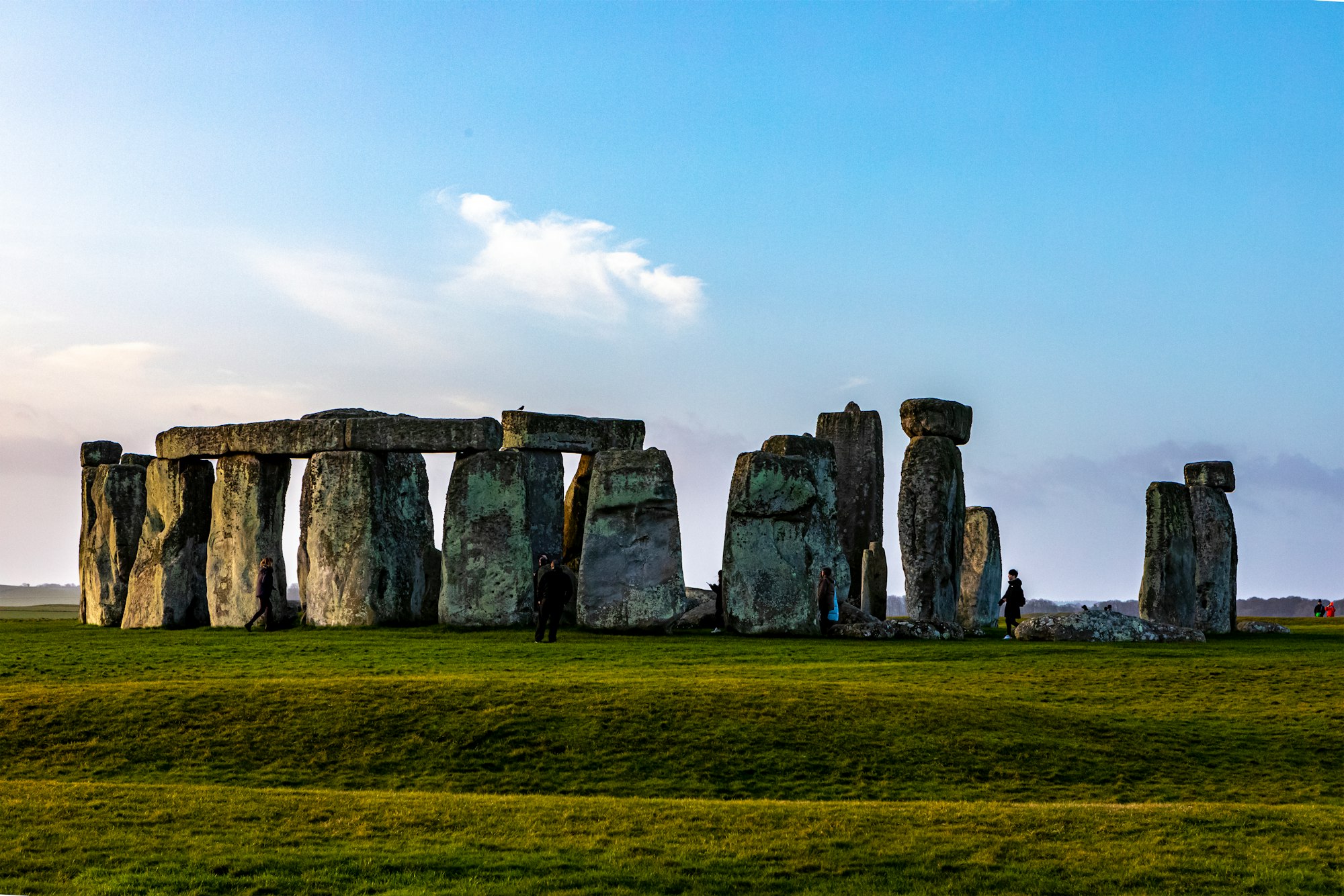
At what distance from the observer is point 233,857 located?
28.3ft

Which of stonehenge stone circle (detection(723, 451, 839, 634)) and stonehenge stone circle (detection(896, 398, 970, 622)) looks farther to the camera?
stonehenge stone circle (detection(896, 398, 970, 622))

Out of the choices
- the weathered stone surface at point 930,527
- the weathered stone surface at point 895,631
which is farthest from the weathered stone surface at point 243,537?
the weathered stone surface at point 930,527

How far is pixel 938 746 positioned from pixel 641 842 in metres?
3.92

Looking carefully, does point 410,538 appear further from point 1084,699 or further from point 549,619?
point 1084,699

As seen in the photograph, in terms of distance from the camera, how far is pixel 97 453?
97.9 ft

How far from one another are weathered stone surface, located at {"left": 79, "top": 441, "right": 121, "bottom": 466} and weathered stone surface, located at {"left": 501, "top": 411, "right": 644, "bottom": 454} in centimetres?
969

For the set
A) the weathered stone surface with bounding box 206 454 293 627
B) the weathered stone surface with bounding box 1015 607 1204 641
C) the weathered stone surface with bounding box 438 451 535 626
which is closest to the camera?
the weathered stone surface with bounding box 1015 607 1204 641

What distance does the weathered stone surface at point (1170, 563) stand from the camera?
25.0 metres

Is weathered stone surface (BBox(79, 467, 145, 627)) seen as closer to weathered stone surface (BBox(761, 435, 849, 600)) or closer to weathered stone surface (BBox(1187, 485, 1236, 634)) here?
weathered stone surface (BBox(761, 435, 849, 600))

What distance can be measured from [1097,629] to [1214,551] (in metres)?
5.65

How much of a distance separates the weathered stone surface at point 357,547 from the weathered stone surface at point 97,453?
756 cm

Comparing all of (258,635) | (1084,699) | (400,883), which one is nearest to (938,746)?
(1084,699)


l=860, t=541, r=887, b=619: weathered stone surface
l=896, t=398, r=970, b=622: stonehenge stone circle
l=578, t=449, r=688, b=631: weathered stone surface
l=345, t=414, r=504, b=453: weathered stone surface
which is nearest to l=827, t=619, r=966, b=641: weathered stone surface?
l=896, t=398, r=970, b=622: stonehenge stone circle

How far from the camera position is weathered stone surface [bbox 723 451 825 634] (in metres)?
21.6
